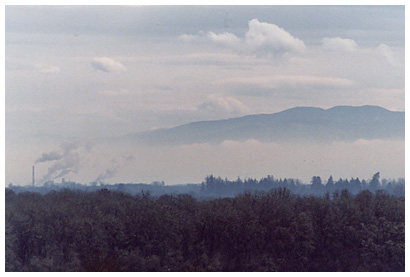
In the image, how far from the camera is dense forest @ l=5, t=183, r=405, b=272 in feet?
81.7

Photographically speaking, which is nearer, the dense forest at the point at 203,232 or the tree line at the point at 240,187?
the dense forest at the point at 203,232

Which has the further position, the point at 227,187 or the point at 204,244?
the point at 227,187

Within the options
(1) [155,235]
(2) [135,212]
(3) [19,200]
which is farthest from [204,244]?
(3) [19,200]

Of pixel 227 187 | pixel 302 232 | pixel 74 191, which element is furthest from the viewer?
pixel 227 187

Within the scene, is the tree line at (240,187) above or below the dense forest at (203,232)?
above

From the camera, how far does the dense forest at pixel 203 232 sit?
24891 mm

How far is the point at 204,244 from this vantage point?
27031 mm

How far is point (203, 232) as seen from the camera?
28062mm

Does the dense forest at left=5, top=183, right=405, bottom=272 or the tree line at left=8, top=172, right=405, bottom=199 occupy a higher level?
the tree line at left=8, top=172, right=405, bottom=199

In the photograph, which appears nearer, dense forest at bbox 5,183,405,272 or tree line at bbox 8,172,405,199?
dense forest at bbox 5,183,405,272

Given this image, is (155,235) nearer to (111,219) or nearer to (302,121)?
(111,219)

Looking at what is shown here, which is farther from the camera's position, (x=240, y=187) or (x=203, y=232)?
(x=240, y=187)
